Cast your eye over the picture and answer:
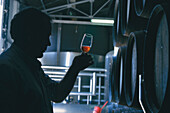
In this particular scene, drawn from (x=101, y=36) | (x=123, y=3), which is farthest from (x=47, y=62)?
(x=123, y=3)

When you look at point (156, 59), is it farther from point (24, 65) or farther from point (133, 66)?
point (24, 65)

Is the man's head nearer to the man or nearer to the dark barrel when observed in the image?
the man

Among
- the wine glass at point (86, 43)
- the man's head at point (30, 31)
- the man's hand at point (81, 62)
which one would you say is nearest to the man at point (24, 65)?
the man's head at point (30, 31)

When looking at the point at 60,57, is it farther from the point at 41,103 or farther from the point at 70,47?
the point at 41,103

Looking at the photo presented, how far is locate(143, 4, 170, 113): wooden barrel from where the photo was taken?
1069 mm

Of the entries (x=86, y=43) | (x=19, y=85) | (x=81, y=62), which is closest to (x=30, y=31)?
(x=19, y=85)

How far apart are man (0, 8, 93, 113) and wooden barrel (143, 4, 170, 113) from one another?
524 mm

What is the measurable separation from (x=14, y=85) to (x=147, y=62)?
640 millimetres

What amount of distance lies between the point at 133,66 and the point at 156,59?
32cm

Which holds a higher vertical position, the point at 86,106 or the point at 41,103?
the point at 41,103

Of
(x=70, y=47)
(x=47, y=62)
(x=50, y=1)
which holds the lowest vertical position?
(x=47, y=62)

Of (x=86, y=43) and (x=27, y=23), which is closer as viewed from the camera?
(x=27, y=23)

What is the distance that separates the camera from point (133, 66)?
1.48m

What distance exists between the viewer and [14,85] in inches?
42.9
